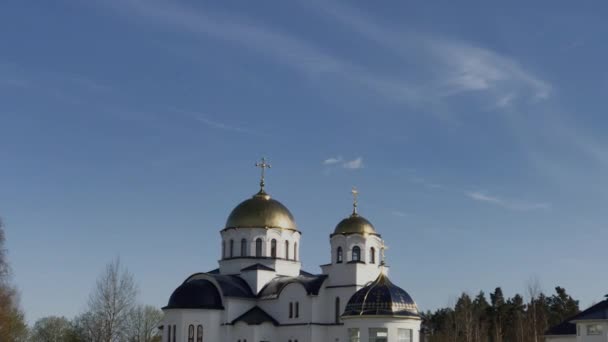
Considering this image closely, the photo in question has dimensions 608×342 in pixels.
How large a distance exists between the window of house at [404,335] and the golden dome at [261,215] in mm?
12645

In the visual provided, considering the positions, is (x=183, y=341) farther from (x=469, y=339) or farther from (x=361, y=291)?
(x=469, y=339)

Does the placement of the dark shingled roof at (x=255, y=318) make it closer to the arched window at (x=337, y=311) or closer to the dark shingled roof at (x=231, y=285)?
the dark shingled roof at (x=231, y=285)

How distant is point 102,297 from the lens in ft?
139

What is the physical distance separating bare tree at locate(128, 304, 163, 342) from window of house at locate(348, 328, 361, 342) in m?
26.4

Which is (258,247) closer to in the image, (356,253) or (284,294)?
(284,294)

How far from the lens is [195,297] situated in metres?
45.5

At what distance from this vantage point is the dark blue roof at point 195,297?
148ft

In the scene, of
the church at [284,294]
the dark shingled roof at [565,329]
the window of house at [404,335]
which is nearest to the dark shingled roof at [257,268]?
the church at [284,294]

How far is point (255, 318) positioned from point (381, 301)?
30.0 feet

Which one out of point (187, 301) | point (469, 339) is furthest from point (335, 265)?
point (469, 339)

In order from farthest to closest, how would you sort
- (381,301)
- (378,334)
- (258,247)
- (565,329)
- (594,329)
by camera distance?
(258,247), (565,329), (594,329), (381,301), (378,334)

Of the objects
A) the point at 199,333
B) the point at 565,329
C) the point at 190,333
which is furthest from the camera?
the point at 565,329

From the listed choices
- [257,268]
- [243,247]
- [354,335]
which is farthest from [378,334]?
[243,247]

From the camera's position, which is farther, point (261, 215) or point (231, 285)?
point (261, 215)
